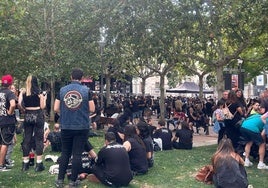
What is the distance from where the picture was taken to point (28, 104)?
814 centimetres

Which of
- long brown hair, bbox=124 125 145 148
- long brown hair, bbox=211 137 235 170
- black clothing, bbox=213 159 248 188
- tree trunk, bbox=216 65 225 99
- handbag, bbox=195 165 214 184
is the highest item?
tree trunk, bbox=216 65 225 99

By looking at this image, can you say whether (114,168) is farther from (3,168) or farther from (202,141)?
(202,141)

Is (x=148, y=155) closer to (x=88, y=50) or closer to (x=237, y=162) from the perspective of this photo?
(x=237, y=162)

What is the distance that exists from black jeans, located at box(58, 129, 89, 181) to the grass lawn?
610 mm

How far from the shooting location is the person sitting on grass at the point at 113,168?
24.1ft

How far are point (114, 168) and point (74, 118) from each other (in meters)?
1.23

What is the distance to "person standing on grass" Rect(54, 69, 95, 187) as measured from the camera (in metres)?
6.79

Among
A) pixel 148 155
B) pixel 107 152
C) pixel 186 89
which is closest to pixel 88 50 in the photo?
pixel 148 155

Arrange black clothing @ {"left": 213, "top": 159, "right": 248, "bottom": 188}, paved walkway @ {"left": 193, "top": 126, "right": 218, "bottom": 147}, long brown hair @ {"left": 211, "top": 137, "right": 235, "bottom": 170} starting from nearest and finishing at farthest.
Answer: black clothing @ {"left": 213, "top": 159, "right": 248, "bottom": 188} < long brown hair @ {"left": 211, "top": 137, "right": 235, "bottom": 170} < paved walkway @ {"left": 193, "top": 126, "right": 218, "bottom": 147}

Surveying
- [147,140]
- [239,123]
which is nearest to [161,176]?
[147,140]

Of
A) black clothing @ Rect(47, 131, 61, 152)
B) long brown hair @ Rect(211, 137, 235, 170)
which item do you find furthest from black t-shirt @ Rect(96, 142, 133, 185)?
black clothing @ Rect(47, 131, 61, 152)

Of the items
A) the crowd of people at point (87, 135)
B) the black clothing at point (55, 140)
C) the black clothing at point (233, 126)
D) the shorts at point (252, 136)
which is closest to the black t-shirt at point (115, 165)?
the crowd of people at point (87, 135)

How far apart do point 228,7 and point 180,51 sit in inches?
157

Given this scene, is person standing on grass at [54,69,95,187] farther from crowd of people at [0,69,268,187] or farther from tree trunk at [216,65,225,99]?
tree trunk at [216,65,225,99]
